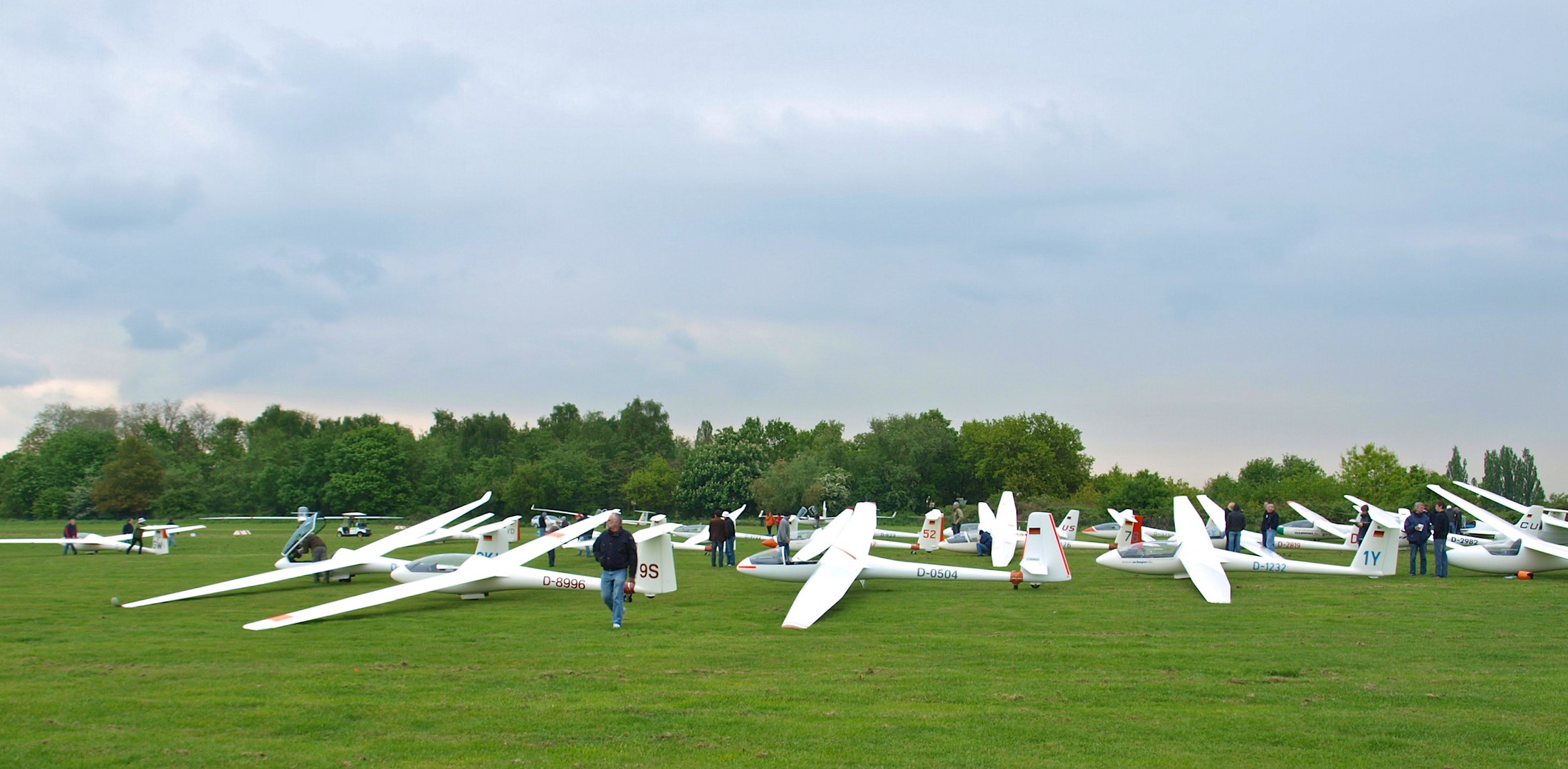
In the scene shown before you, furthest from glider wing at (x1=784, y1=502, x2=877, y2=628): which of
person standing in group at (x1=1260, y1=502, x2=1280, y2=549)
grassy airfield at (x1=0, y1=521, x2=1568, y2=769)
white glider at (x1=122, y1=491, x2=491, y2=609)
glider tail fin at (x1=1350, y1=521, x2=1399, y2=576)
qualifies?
person standing in group at (x1=1260, y1=502, x2=1280, y2=549)

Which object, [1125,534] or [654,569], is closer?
[654,569]

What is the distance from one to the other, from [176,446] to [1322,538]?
355 feet

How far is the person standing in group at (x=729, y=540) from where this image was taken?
77.7ft

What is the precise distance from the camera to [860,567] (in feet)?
51.9

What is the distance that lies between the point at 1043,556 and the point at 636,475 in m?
62.2

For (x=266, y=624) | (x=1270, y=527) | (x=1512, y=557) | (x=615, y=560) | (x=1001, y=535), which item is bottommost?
(x=266, y=624)

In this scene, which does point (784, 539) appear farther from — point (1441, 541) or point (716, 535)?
point (1441, 541)

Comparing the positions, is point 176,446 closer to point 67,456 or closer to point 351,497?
point 67,456

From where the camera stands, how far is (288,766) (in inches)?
226

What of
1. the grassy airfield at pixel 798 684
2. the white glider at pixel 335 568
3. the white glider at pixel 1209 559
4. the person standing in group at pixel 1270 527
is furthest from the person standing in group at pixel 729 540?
the person standing in group at pixel 1270 527

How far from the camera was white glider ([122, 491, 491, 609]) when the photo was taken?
46.4ft

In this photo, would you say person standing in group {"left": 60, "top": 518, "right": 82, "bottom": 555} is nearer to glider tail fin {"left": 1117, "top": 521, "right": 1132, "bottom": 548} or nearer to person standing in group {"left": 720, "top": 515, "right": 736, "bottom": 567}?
person standing in group {"left": 720, "top": 515, "right": 736, "bottom": 567}

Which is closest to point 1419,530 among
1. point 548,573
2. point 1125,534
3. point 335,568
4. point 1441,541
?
point 1441,541

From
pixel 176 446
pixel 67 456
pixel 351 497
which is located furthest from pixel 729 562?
pixel 176 446
